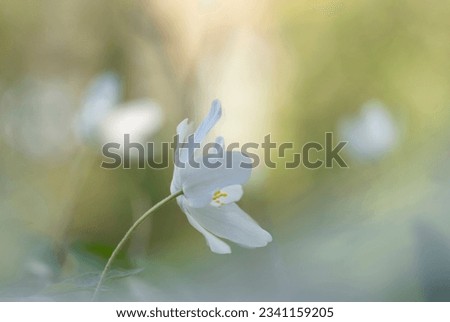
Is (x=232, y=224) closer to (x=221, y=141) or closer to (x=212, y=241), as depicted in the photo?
(x=212, y=241)

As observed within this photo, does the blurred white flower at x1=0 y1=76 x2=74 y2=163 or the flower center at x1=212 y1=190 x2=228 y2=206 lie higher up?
the blurred white flower at x1=0 y1=76 x2=74 y2=163

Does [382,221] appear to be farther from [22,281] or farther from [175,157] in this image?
[22,281]

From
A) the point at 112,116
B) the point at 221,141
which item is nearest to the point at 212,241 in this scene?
the point at 221,141

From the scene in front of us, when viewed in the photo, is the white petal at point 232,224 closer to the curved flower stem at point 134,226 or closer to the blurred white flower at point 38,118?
the curved flower stem at point 134,226

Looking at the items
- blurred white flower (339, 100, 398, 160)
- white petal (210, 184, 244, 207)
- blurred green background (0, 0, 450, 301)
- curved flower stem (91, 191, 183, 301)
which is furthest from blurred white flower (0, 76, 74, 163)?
blurred white flower (339, 100, 398, 160)

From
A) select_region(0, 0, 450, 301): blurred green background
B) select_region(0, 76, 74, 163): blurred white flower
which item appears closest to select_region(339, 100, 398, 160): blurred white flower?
select_region(0, 0, 450, 301): blurred green background

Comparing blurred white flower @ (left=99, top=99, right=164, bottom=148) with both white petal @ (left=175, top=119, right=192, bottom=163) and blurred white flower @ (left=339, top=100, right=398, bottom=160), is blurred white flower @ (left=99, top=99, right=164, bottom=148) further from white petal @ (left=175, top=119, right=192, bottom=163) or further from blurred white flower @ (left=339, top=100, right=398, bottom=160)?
blurred white flower @ (left=339, top=100, right=398, bottom=160)

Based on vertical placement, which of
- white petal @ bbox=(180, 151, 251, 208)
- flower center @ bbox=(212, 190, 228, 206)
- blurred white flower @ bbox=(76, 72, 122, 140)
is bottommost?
flower center @ bbox=(212, 190, 228, 206)

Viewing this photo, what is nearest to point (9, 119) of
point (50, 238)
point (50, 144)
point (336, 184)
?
point (50, 144)
